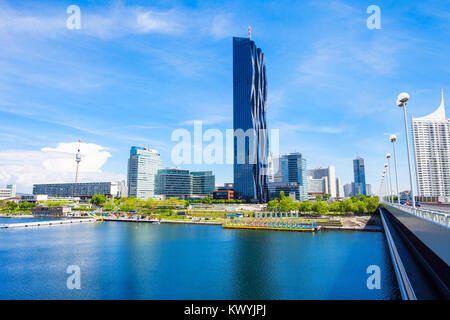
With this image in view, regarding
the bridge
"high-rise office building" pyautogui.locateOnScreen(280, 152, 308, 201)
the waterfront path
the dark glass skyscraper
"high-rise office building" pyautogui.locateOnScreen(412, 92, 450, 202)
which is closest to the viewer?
the bridge

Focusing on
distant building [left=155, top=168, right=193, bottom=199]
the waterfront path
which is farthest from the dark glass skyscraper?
the waterfront path

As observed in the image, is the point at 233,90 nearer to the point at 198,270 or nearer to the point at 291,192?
the point at 291,192

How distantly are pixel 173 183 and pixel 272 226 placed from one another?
99751 millimetres

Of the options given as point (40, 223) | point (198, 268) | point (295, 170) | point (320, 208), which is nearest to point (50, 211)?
point (40, 223)

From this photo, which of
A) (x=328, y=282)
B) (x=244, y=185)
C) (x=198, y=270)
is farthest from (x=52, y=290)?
(x=244, y=185)

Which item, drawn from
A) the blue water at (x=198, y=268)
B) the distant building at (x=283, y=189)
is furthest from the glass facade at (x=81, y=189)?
the blue water at (x=198, y=268)

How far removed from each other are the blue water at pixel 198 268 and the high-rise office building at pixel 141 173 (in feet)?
308

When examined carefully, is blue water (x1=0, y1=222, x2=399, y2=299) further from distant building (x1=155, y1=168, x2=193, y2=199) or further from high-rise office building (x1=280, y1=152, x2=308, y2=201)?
high-rise office building (x1=280, y1=152, x2=308, y2=201)

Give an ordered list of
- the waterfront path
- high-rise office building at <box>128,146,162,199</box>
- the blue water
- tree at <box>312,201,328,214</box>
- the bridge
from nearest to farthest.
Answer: the bridge → the blue water → the waterfront path → tree at <box>312,201,328,214</box> → high-rise office building at <box>128,146,162,199</box>

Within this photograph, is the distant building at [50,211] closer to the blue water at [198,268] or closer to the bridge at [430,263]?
the blue water at [198,268]

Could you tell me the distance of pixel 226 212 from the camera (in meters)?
81.0

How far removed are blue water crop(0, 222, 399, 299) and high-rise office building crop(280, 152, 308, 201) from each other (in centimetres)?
11515

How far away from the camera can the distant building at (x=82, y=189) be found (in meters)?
148

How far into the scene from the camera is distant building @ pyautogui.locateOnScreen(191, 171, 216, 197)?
161 meters
